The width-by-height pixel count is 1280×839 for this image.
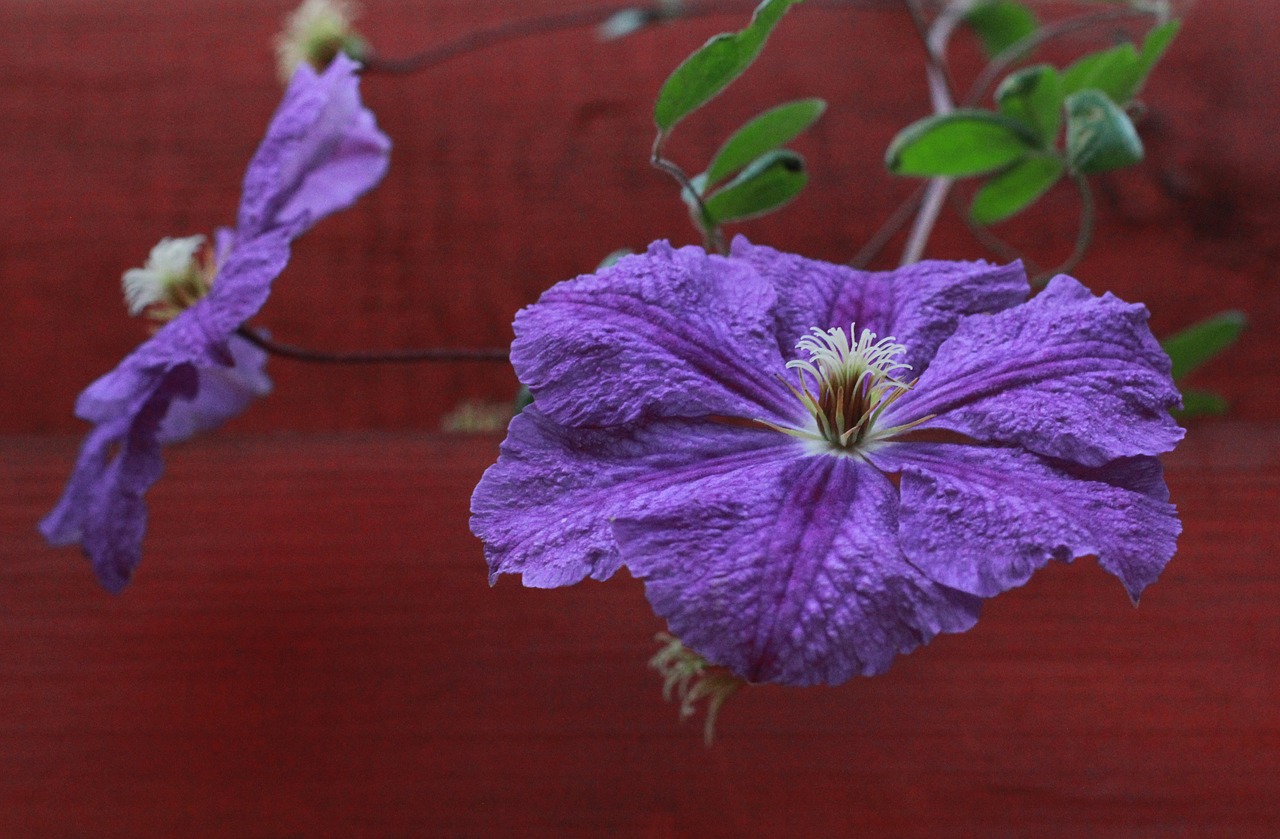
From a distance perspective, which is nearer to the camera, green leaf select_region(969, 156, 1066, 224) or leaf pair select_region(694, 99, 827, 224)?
leaf pair select_region(694, 99, 827, 224)

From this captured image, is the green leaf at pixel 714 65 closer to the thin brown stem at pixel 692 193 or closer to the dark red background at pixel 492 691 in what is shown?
the thin brown stem at pixel 692 193

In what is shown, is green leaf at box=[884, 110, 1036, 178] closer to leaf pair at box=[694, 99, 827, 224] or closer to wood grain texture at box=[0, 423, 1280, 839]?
leaf pair at box=[694, 99, 827, 224]

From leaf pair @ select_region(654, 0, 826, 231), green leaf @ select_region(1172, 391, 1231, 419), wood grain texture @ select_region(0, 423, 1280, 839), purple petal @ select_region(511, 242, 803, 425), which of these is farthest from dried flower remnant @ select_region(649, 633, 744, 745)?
green leaf @ select_region(1172, 391, 1231, 419)

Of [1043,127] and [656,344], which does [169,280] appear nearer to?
[656,344]

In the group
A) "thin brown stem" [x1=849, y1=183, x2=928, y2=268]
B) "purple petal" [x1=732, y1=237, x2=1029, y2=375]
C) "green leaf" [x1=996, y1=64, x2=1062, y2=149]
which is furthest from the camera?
"thin brown stem" [x1=849, y1=183, x2=928, y2=268]

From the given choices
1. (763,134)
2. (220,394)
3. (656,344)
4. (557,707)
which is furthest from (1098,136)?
(220,394)

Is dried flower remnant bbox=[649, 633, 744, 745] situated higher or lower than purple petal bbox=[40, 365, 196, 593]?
lower

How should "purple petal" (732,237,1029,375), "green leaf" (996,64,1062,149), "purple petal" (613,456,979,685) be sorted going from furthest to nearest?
"green leaf" (996,64,1062,149) < "purple petal" (732,237,1029,375) < "purple petal" (613,456,979,685)

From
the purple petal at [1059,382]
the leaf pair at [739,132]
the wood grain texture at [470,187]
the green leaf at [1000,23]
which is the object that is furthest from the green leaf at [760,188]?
the green leaf at [1000,23]
